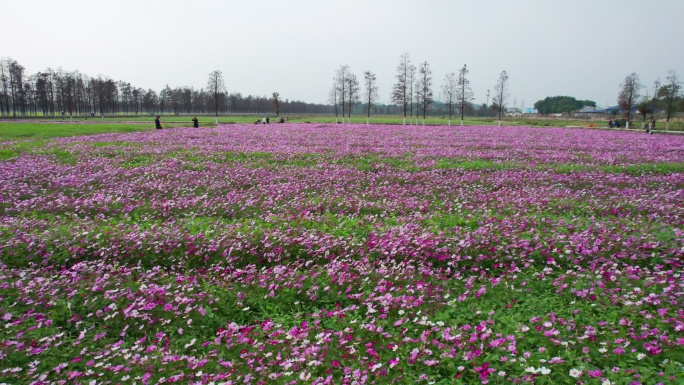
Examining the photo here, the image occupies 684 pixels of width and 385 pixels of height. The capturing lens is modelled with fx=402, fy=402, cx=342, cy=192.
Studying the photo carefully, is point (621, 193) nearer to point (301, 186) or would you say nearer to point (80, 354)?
point (301, 186)

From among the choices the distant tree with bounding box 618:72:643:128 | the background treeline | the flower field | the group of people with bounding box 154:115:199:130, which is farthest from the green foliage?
the flower field

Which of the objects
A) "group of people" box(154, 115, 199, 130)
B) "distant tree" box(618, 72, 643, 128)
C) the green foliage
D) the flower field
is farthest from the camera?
the green foliage

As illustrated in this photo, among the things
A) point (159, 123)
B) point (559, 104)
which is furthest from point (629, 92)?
point (559, 104)

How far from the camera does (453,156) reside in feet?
72.5

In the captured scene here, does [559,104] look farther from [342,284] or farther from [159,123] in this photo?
[342,284]

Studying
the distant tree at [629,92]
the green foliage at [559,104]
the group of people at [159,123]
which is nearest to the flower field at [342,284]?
the group of people at [159,123]

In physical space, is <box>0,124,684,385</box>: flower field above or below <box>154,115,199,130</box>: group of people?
below

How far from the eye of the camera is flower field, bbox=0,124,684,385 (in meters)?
4.68

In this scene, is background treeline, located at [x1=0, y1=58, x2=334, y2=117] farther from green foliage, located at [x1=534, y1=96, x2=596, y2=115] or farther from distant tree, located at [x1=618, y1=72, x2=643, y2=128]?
green foliage, located at [x1=534, y1=96, x2=596, y2=115]

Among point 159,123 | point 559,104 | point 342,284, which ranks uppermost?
point 559,104

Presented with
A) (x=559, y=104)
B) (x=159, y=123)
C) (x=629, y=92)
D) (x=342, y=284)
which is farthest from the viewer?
(x=559, y=104)

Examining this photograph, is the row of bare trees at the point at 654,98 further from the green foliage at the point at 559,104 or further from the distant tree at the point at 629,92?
the green foliage at the point at 559,104

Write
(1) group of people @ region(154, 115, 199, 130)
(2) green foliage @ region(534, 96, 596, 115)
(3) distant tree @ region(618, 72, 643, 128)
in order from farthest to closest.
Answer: (2) green foliage @ region(534, 96, 596, 115) → (3) distant tree @ region(618, 72, 643, 128) → (1) group of people @ region(154, 115, 199, 130)

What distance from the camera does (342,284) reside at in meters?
6.75
